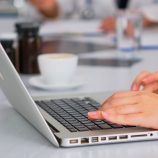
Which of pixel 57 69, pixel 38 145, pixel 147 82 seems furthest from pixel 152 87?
pixel 38 145

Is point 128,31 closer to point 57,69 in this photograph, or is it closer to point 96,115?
point 57,69

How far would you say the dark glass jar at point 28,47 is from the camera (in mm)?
1709

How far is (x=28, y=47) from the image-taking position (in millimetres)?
1714

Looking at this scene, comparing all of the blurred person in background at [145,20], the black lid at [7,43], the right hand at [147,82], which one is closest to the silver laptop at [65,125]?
the right hand at [147,82]

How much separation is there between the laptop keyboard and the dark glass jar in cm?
46

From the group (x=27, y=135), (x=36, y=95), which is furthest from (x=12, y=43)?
(x=27, y=135)

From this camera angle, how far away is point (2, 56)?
0.99 meters

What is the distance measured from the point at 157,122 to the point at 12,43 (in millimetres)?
788

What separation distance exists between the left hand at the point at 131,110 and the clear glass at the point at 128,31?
1.01 metres

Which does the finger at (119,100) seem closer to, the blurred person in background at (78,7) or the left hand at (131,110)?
the left hand at (131,110)

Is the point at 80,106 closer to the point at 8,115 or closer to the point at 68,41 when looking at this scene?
the point at 8,115

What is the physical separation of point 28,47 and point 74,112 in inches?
24.3

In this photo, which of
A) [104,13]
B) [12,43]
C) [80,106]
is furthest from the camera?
[104,13]

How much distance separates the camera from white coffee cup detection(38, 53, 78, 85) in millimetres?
1485
